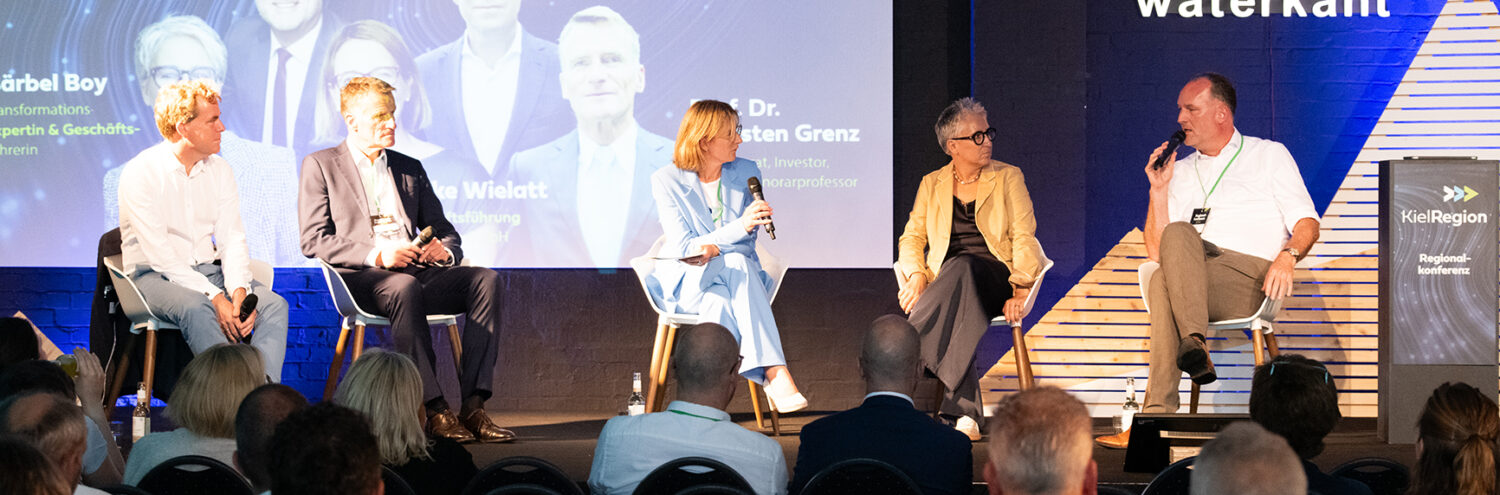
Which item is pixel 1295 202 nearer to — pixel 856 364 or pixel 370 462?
pixel 856 364

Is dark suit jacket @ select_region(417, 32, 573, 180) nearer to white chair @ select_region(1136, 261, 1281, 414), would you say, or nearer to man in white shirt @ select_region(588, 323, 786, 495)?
white chair @ select_region(1136, 261, 1281, 414)

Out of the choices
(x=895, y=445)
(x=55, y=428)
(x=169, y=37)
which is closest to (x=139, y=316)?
(x=169, y=37)

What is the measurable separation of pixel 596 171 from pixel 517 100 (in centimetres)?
45

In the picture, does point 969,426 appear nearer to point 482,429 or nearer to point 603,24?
point 482,429

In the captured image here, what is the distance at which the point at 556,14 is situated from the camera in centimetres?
586

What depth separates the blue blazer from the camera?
4711mm

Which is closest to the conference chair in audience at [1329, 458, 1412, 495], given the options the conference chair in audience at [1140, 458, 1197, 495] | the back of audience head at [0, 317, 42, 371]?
the conference chair in audience at [1140, 458, 1197, 495]

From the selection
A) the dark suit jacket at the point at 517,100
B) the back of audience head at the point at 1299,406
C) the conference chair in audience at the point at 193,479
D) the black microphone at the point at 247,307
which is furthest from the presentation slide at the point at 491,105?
the conference chair in audience at the point at 193,479

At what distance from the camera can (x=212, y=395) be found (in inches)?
107

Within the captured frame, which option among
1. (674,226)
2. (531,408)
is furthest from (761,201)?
(531,408)

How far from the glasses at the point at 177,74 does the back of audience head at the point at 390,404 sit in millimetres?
3571

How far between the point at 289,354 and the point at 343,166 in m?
1.45

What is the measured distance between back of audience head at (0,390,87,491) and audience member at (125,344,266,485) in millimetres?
390

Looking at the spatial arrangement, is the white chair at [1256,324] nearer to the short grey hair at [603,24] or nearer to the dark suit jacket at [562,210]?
the dark suit jacket at [562,210]
